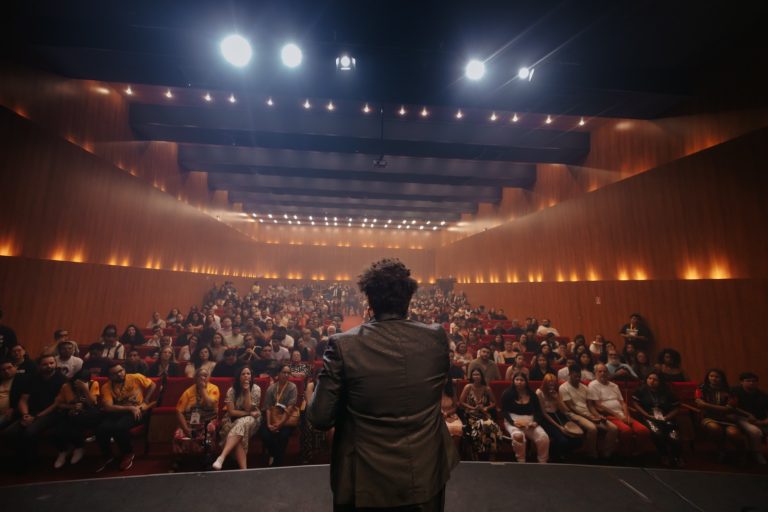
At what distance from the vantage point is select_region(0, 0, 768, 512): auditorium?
3.37 m

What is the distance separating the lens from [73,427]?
348cm

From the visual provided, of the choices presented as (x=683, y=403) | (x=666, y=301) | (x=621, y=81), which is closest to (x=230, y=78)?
(x=621, y=81)

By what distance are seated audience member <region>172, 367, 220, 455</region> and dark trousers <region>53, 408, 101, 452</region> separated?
94 cm

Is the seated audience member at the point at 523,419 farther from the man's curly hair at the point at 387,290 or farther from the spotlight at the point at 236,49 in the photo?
the spotlight at the point at 236,49

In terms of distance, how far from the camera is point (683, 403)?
434 centimetres

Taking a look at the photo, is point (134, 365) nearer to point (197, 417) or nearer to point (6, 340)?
point (197, 417)

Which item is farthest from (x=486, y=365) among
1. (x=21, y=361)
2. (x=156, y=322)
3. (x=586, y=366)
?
(x=156, y=322)

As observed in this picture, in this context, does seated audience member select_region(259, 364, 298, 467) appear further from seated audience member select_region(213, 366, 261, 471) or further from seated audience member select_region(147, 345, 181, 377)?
seated audience member select_region(147, 345, 181, 377)

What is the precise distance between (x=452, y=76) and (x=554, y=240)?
684 centimetres

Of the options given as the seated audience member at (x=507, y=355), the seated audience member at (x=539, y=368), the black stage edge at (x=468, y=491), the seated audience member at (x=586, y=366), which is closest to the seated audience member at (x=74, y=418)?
the black stage edge at (x=468, y=491)

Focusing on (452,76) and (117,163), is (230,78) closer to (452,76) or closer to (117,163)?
(452,76)

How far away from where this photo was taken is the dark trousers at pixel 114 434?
11.4ft

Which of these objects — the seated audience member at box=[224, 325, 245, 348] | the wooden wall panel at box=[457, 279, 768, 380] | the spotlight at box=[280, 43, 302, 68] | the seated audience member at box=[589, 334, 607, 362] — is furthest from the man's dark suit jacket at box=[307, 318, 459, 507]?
the seated audience member at box=[589, 334, 607, 362]

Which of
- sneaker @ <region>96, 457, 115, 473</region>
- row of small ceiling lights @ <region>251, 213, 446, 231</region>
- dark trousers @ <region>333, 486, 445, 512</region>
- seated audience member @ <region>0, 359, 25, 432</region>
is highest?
row of small ceiling lights @ <region>251, 213, 446, 231</region>
